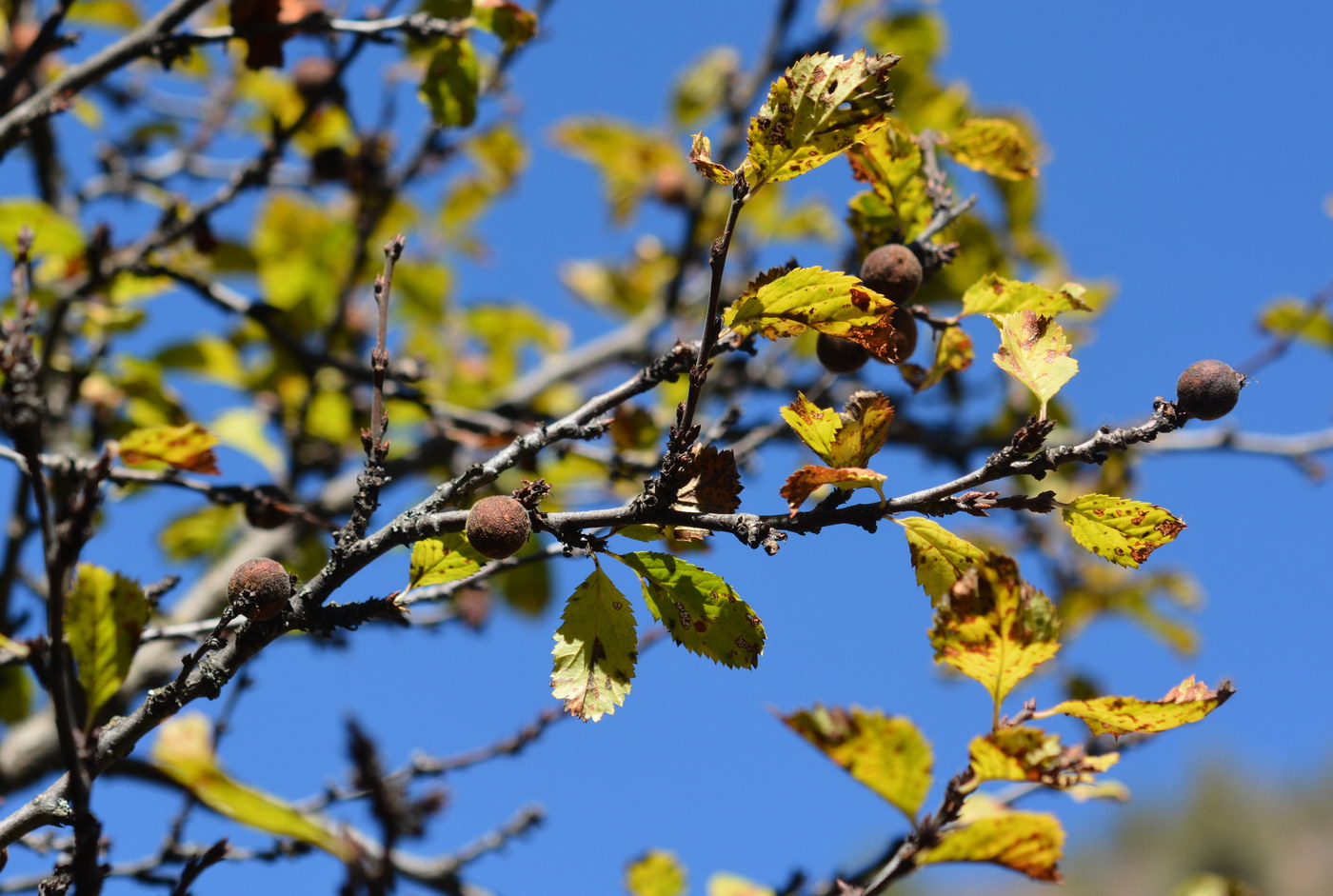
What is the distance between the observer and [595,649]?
148cm

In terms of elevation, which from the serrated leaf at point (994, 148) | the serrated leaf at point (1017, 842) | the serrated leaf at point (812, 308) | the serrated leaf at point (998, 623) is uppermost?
the serrated leaf at point (994, 148)

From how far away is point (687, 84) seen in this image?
5.05 meters

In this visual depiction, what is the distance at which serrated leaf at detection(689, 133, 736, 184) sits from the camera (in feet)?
4.37

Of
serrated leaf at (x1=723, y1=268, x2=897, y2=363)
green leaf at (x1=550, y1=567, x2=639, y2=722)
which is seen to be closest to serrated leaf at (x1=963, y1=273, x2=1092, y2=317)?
serrated leaf at (x1=723, y1=268, x2=897, y2=363)

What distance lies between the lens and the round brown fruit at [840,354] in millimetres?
1775

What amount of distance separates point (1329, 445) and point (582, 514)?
3.16 m

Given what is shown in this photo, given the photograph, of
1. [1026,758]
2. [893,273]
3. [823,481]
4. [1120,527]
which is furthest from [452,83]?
[1026,758]

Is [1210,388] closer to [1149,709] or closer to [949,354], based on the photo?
[1149,709]

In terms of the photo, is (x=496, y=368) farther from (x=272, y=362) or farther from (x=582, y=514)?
(x=582, y=514)

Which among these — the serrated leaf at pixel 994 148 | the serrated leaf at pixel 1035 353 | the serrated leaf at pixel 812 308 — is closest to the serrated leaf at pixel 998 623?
the serrated leaf at pixel 1035 353

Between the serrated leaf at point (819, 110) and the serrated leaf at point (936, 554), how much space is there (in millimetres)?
520

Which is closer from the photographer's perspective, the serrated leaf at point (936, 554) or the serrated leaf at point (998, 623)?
the serrated leaf at point (998, 623)

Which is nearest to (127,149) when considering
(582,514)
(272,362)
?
(272,362)

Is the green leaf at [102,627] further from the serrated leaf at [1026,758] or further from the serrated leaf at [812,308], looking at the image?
the serrated leaf at [1026,758]
